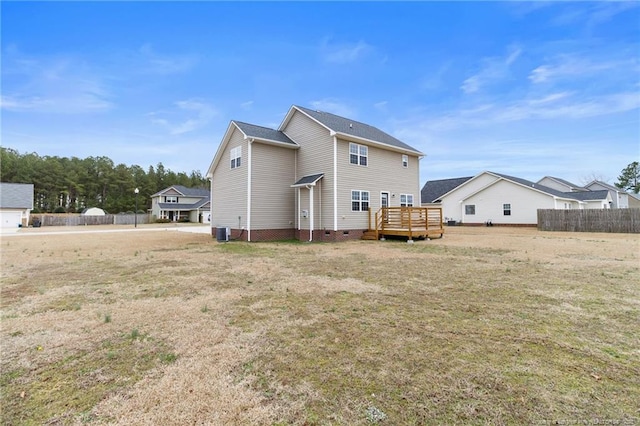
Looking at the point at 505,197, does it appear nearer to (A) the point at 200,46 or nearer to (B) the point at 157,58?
(A) the point at 200,46

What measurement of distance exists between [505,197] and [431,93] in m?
14.2

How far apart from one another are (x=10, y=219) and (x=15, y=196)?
287 centimetres

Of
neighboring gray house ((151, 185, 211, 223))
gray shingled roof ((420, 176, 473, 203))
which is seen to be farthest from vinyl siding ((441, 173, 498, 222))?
neighboring gray house ((151, 185, 211, 223))

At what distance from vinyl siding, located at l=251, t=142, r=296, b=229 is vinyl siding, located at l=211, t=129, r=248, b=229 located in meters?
0.64

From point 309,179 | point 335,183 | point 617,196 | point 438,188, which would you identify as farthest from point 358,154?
point 617,196

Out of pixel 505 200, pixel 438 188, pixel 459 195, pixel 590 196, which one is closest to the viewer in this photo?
pixel 505 200

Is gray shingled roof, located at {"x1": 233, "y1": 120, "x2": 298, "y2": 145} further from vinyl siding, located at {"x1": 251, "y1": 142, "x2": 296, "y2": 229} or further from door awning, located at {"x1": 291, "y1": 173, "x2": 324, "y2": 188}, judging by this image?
door awning, located at {"x1": 291, "y1": 173, "x2": 324, "y2": 188}

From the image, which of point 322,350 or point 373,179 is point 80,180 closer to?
point 373,179

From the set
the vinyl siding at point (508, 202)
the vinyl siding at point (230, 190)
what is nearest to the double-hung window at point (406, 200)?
the vinyl siding at point (230, 190)

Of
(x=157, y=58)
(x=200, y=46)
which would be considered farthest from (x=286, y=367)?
(x=157, y=58)

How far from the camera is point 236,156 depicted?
17.0 m

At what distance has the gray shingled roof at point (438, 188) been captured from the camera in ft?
123

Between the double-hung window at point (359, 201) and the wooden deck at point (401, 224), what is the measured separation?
58 cm

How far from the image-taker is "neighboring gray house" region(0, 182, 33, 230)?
33.0 m
